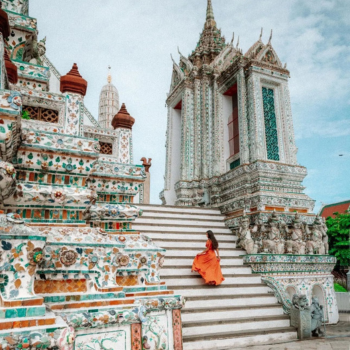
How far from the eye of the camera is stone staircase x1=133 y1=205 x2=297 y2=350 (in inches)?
175

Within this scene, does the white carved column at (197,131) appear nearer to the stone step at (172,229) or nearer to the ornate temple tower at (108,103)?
the stone step at (172,229)

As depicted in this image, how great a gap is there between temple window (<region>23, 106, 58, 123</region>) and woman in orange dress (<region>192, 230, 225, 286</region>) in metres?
3.15

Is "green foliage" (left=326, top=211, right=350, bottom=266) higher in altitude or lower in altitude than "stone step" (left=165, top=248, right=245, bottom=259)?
higher

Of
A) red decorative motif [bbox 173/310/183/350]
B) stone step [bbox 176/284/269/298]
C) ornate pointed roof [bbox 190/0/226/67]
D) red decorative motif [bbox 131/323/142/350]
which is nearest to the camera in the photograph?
red decorative motif [bbox 131/323/142/350]

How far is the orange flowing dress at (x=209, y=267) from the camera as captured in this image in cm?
529

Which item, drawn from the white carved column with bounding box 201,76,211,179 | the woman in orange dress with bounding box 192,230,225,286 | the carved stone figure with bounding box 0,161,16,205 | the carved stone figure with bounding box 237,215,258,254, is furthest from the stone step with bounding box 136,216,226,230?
the carved stone figure with bounding box 0,161,16,205

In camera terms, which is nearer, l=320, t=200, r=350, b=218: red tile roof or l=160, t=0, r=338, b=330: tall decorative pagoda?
l=160, t=0, r=338, b=330: tall decorative pagoda

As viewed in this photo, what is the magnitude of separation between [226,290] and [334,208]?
15835 millimetres

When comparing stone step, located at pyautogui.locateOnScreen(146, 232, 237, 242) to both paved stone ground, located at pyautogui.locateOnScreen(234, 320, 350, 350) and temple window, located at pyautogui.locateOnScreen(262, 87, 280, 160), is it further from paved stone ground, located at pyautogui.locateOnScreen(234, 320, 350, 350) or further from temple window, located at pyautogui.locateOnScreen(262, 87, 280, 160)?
temple window, located at pyautogui.locateOnScreen(262, 87, 280, 160)

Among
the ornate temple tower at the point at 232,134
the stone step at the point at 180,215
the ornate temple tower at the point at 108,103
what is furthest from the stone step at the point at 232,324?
the ornate temple tower at the point at 108,103

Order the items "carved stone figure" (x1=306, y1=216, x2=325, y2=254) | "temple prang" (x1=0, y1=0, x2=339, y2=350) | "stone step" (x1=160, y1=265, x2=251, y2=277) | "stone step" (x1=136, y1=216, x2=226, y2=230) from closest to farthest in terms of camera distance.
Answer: "temple prang" (x1=0, y1=0, x2=339, y2=350), "stone step" (x1=160, y1=265, x2=251, y2=277), "stone step" (x1=136, y1=216, x2=226, y2=230), "carved stone figure" (x1=306, y1=216, x2=325, y2=254)

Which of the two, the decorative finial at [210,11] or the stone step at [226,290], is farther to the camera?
the decorative finial at [210,11]

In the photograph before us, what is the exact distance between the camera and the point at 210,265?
543cm

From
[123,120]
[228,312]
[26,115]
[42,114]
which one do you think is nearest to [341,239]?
[228,312]
